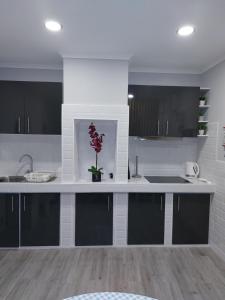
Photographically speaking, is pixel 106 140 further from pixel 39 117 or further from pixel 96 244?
pixel 96 244

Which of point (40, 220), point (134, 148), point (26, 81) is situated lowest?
point (40, 220)

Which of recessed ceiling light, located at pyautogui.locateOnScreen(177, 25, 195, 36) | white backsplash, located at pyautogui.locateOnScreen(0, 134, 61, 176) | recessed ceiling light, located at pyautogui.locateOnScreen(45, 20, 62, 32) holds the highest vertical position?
recessed ceiling light, located at pyautogui.locateOnScreen(45, 20, 62, 32)

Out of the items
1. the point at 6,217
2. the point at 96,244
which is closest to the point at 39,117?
the point at 6,217

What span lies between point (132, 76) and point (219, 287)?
305 centimetres

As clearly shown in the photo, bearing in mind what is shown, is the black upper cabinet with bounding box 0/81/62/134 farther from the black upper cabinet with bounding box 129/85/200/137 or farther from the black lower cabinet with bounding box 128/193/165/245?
the black lower cabinet with bounding box 128/193/165/245

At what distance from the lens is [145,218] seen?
303 centimetres

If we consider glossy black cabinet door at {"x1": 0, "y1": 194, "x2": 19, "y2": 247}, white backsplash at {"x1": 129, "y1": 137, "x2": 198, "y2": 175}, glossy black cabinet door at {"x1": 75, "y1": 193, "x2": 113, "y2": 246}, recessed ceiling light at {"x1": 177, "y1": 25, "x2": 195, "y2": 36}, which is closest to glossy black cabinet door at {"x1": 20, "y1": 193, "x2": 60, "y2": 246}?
glossy black cabinet door at {"x1": 0, "y1": 194, "x2": 19, "y2": 247}

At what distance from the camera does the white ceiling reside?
1791 mm

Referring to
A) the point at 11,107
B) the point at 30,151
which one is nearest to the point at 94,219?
the point at 30,151

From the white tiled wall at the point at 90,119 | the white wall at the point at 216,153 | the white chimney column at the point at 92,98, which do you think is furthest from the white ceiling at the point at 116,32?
the white tiled wall at the point at 90,119

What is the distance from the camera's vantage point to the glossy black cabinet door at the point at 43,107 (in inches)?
123

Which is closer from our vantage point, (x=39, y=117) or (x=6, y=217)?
(x=6, y=217)

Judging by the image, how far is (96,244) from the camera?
9.92 ft

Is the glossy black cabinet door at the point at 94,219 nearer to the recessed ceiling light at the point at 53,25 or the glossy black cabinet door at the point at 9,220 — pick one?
the glossy black cabinet door at the point at 9,220
